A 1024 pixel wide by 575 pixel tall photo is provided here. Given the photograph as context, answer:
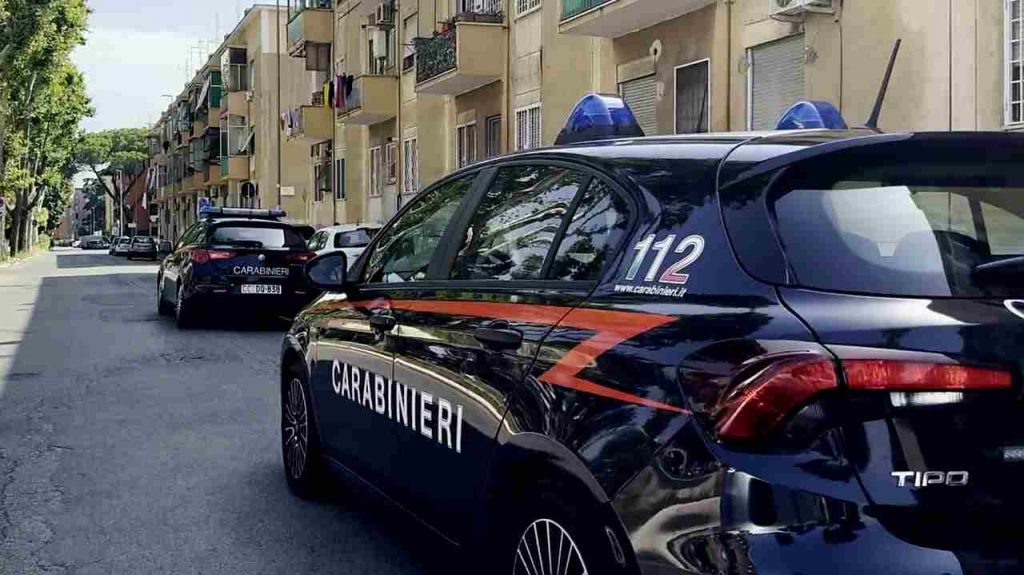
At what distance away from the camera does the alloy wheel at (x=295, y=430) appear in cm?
577

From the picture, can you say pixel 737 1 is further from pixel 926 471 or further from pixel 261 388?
pixel 926 471

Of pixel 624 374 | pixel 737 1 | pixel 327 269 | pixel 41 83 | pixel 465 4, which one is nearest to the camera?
pixel 624 374

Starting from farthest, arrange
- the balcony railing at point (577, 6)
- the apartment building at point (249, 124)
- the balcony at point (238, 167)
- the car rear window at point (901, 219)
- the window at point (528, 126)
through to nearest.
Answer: the balcony at point (238, 167), the apartment building at point (249, 124), the window at point (528, 126), the balcony railing at point (577, 6), the car rear window at point (901, 219)

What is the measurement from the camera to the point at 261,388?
9859 millimetres

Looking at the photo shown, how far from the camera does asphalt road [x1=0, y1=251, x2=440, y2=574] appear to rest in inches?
192

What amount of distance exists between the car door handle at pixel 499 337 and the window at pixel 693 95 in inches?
500

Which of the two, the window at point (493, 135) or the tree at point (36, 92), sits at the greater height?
the tree at point (36, 92)

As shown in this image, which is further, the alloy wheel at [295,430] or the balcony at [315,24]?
the balcony at [315,24]

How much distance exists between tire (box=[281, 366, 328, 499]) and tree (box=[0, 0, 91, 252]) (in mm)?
38750

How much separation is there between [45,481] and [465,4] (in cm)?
2138

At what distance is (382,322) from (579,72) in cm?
1625

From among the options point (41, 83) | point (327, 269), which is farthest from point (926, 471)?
point (41, 83)

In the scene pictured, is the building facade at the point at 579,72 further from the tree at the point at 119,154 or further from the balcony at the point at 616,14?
the tree at the point at 119,154

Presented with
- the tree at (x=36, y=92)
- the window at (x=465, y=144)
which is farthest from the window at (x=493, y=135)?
the tree at (x=36, y=92)
